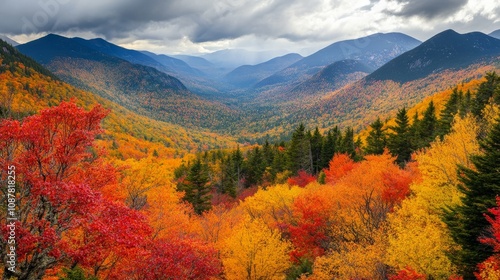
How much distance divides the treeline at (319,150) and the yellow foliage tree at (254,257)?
26.0 m

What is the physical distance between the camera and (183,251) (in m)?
20.5

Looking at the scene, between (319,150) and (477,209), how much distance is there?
58.4 metres

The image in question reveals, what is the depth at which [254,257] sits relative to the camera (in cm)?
3112

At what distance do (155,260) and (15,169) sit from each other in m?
9.47

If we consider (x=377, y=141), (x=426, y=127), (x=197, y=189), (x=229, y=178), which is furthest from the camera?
(x=229, y=178)

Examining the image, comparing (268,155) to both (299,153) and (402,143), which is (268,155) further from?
(402,143)

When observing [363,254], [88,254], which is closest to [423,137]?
[363,254]

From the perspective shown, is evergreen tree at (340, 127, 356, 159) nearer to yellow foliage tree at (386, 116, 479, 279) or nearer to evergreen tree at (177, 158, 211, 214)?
evergreen tree at (177, 158, 211, 214)

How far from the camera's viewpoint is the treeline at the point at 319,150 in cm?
5352

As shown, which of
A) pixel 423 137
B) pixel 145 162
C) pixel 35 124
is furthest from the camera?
pixel 423 137

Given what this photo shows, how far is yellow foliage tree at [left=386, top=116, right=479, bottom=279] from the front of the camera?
Answer: 22.2 meters

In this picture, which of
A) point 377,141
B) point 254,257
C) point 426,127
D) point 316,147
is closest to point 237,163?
point 316,147

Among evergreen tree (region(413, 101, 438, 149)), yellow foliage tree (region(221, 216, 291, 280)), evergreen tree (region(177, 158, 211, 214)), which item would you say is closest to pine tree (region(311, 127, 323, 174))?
evergreen tree (region(413, 101, 438, 149))

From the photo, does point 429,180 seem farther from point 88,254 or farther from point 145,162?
point 145,162
